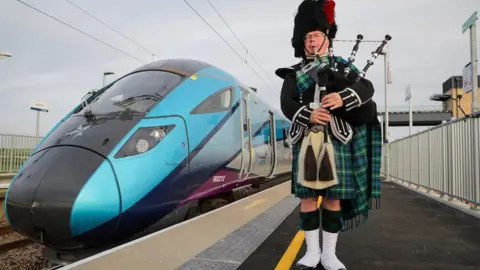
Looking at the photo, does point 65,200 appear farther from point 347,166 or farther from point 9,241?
point 9,241

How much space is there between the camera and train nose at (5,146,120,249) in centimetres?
377

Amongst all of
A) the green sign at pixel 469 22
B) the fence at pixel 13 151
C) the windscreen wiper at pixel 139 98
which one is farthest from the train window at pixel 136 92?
the fence at pixel 13 151

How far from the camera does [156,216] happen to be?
14.7 feet

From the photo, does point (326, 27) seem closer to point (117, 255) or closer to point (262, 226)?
point (117, 255)

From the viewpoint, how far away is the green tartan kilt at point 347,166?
2721 mm

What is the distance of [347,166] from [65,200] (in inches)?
105

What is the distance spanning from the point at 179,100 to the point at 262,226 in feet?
6.43

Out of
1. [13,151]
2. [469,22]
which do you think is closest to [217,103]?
[469,22]

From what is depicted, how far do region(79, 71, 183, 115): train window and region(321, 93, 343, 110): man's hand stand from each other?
9.44ft

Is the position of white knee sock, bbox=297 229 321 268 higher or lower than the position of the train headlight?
lower

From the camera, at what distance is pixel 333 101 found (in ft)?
8.50

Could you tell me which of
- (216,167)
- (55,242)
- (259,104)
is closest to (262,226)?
(216,167)

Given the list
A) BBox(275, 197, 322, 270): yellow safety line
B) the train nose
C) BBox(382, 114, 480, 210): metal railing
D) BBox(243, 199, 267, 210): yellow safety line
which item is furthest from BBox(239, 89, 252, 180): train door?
BBox(382, 114, 480, 210): metal railing

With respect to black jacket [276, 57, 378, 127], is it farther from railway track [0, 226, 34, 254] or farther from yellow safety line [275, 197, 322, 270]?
railway track [0, 226, 34, 254]
